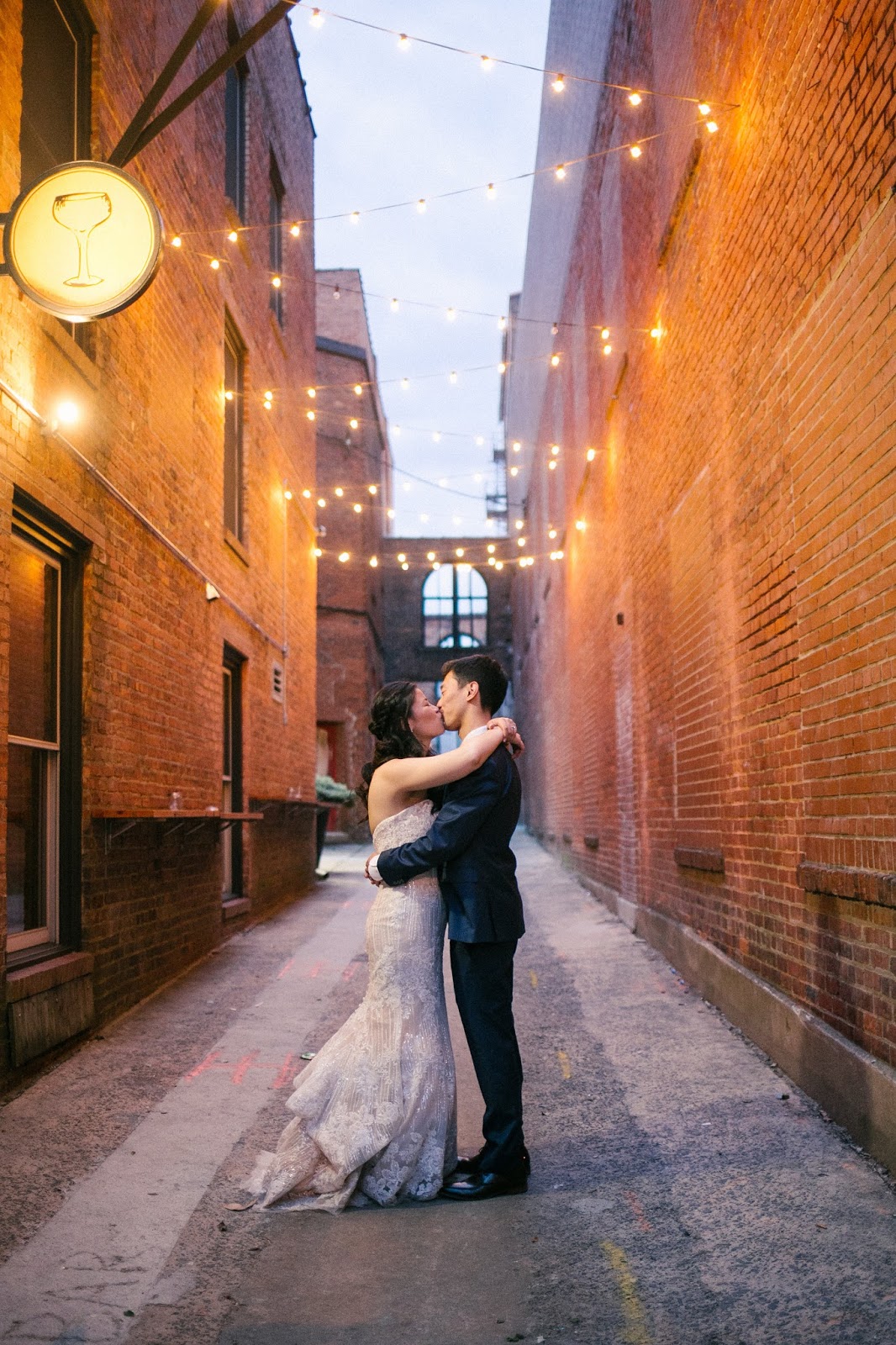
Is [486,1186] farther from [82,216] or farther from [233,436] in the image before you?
[233,436]

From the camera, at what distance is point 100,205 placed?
15.4 ft

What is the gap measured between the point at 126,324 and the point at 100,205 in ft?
7.38

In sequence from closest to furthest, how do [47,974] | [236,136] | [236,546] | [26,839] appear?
[47,974] → [26,839] → [236,546] → [236,136]

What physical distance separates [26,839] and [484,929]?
8.83 ft

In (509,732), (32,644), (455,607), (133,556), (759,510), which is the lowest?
(509,732)

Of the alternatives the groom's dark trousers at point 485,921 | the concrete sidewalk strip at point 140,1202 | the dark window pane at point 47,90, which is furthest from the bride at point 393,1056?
the dark window pane at point 47,90

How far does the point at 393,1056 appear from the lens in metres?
3.90

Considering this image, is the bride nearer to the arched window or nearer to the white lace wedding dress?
the white lace wedding dress

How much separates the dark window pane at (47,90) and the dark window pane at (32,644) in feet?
6.12

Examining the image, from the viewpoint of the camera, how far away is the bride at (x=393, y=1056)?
12.5ft

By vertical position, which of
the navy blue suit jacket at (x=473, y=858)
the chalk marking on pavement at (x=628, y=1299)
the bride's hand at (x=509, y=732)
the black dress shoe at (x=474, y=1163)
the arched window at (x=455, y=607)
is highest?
the arched window at (x=455, y=607)

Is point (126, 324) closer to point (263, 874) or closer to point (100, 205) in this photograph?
point (100, 205)

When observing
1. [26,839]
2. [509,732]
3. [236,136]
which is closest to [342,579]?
[236,136]

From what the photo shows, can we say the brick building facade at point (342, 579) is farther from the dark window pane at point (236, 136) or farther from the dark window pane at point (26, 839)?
the dark window pane at point (26, 839)
